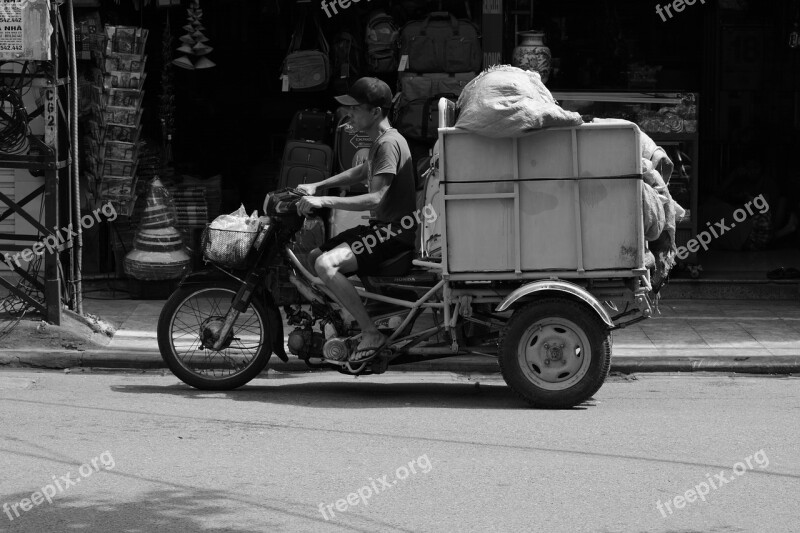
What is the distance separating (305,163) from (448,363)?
3.25m

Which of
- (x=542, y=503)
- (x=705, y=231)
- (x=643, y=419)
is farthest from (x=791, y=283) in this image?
(x=542, y=503)

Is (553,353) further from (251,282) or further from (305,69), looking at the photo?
(305,69)

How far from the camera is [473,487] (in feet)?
21.1

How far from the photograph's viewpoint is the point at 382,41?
12.8 metres

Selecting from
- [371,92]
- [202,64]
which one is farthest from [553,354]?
[202,64]

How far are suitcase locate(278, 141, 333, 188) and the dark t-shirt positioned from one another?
3871 millimetres

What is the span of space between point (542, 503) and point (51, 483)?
2408mm

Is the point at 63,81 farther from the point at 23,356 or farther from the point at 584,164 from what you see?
the point at 584,164

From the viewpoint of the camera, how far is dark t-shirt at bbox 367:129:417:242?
8.36 m

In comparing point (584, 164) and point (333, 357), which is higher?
point (584, 164)

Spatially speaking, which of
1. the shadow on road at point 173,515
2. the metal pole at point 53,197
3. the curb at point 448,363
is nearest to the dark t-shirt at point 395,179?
the curb at point 448,363

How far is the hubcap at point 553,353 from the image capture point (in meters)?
8.19

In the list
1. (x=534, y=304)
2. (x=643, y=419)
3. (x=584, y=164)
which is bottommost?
(x=643, y=419)

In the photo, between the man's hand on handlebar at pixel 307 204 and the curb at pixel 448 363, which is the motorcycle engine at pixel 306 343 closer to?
the man's hand on handlebar at pixel 307 204
